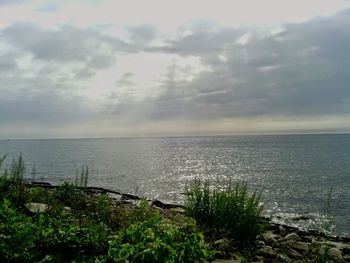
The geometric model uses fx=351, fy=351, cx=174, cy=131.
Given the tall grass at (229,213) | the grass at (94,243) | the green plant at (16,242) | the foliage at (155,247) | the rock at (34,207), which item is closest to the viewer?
the foliage at (155,247)

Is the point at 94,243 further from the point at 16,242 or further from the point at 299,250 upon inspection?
the point at 299,250

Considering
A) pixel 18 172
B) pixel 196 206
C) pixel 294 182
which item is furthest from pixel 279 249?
pixel 294 182

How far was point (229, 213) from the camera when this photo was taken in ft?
28.6

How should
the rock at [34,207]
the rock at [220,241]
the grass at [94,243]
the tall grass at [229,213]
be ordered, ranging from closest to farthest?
the grass at [94,243] → the rock at [220,241] → the tall grass at [229,213] → the rock at [34,207]

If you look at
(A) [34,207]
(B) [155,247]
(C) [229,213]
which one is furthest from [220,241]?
(A) [34,207]

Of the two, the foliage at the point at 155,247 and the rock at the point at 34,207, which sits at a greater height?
the foliage at the point at 155,247

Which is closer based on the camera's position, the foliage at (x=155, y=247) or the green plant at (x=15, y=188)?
the foliage at (x=155, y=247)

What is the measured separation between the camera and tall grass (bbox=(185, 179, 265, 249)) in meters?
8.43

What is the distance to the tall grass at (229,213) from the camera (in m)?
8.43

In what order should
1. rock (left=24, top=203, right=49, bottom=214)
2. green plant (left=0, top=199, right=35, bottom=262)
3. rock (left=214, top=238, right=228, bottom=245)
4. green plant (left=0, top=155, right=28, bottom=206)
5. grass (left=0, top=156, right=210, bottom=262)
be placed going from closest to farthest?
grass (left=0, top=156, right=210, bottom=262) → green plant (left=0, top=199, right=35, bottom=262) → rock (left=214, top=238, right=228, bottom=245) → rock (left=24, top=203, right=49, bottom=214) → green plant (left=0, top=155, right=28, bottom=206)

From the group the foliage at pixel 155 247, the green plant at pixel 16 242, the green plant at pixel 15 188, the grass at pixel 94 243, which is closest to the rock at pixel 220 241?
the grass at pixel 94 243

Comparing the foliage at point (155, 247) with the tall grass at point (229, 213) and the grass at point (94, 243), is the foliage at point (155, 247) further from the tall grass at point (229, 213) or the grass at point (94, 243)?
the tall grass at point (229, 213)

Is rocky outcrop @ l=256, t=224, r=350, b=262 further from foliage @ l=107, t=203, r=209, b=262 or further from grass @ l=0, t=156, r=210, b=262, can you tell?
foliage @ l=107, t=203, r=209, b=262

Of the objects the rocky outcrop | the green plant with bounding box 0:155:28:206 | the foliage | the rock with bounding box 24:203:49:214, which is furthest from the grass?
the green plant with bounding box 0:155:28:206
